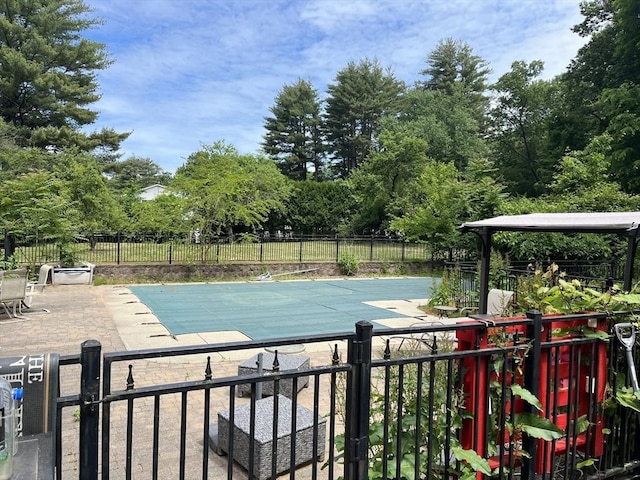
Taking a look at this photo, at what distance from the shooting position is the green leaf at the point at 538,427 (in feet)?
7.53

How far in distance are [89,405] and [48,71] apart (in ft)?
105

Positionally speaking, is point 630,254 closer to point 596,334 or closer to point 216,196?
point 596,334

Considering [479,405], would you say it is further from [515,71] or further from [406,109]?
[406,109]

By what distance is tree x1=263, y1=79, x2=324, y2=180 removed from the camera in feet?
138

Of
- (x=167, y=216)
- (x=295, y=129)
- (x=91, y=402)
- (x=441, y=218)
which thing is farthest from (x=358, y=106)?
(x=91, y=402)

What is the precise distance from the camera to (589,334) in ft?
8.50

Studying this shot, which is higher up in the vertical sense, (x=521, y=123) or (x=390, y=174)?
(x=521, y=123)

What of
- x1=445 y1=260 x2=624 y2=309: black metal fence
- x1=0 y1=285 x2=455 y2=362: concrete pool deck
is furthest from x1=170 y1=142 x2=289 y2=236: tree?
x1=445 y1=260 x2=624 y2=309: black metal fence

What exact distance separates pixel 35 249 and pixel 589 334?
1498 centimetres

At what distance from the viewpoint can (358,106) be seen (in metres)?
40.7

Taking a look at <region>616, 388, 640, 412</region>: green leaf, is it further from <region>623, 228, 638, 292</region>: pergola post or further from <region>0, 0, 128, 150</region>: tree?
<region>0, 0, 128, 150</region>: tree

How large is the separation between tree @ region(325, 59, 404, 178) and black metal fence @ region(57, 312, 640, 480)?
3886 centimetres

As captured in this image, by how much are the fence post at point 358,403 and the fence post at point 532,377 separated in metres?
0.95

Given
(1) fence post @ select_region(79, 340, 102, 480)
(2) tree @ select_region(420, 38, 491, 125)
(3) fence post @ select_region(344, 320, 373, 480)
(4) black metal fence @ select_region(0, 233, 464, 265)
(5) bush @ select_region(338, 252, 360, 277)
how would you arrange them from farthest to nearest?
(2) tree @ select_region(420, 38, 491, 125)
(5) bush @ select_region(338, 252, 360, 277)
(4) black metal fence @ select_region(0, 233, 464, 265)
(3) fence post @ select_region(344, 320, 373, 480)
(1) fence post @ select_region(79, 340, 102, 480)
